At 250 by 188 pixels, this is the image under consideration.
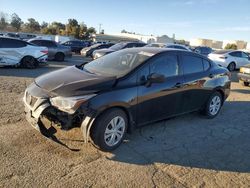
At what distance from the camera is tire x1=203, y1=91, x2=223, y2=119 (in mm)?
6676

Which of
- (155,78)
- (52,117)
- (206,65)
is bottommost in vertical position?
(52,117)

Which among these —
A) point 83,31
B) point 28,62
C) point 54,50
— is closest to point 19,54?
point 28,62

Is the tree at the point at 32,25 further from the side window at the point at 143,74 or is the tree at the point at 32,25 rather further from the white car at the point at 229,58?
the side window at the point at 143,74

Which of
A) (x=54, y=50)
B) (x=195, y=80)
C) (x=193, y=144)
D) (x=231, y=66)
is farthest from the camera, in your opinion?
(x=231, y=66)

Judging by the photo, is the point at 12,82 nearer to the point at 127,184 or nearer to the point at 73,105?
the point at 73,105

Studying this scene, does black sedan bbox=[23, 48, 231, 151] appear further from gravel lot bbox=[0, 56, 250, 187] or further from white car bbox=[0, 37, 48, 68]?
white car bbox=[0, 37, 48, 68]

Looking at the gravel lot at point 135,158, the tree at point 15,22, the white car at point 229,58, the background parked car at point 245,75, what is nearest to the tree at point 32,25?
the tree at point 15,22

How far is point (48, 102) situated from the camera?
4.23 m

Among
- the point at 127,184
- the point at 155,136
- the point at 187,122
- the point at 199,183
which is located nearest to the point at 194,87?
the point at 187,122

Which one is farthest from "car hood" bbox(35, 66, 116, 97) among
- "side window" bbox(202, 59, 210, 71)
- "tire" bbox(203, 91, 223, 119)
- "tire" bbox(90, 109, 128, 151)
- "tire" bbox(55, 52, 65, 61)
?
"tire" bbox(55, 52, 65, 61)

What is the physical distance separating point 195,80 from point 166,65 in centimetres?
97

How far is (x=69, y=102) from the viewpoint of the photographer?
4.15 m

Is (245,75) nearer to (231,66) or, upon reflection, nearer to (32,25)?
(231,66)

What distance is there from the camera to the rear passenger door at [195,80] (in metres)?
5.92
